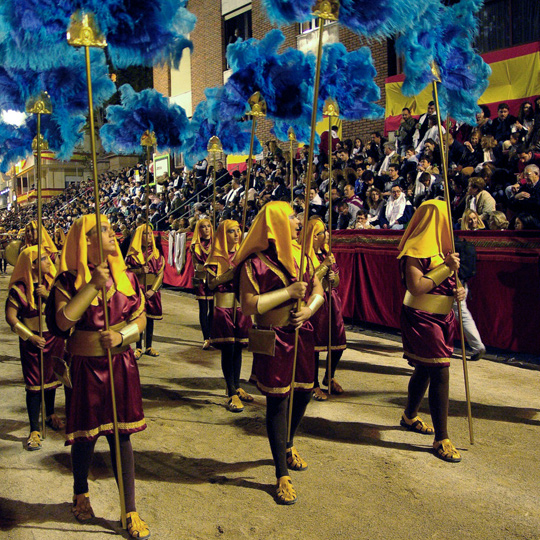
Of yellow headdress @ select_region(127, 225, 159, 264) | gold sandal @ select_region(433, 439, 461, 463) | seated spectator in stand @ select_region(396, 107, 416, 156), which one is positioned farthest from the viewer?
seated spectator in stand @ select_region(396, 107, 416, 156)

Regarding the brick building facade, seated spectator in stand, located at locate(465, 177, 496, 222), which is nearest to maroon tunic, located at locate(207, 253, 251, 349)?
seated spectator in stand, located at locate(465, 177, 496, 222)

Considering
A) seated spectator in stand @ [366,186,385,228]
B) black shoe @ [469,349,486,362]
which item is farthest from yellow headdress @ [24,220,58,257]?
seated spectator in stand @ [366,186,385,228]

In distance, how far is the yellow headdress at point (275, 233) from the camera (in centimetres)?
388

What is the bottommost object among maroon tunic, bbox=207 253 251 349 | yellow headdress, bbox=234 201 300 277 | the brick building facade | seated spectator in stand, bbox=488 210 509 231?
maroon tunic, bbox=207 253 251 349

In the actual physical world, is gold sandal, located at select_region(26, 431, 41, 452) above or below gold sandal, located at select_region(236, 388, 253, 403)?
above

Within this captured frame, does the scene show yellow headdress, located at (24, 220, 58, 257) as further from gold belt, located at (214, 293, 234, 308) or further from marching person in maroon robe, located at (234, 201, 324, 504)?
marching person in maroon robe, located at (234, 201, 324, 504)

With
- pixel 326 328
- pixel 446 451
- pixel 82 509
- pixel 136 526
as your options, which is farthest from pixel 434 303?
pixel 82 509

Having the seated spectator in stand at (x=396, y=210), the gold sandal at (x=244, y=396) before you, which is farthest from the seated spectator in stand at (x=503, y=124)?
the gold sandal at (x=244, y=396)

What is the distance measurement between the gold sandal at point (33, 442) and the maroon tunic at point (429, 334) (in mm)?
3101

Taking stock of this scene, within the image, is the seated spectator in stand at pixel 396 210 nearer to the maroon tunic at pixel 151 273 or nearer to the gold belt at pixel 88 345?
the maroon tunic at pixel 151 273

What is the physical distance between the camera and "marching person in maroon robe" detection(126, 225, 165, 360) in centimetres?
855

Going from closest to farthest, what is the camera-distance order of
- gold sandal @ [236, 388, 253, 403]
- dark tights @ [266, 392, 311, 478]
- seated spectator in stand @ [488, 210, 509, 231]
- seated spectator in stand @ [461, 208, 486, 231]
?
1. dark tights @ [266, 392, 311, 478]
2. gold sandal @ [236, 388, 253, 403]
3. seated spectator in stand @ [488, 210, 509, 231]
4. seated spectator in stand @ [461, 208, 486, 231]

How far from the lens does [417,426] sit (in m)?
5.23

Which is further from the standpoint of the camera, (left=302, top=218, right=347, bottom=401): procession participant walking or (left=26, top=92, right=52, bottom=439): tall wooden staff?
(left=302, top=218, right=347, bottom=401): procession participant walking
